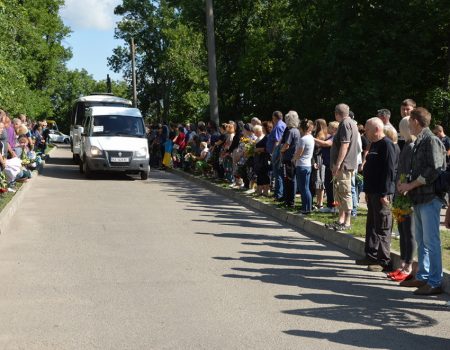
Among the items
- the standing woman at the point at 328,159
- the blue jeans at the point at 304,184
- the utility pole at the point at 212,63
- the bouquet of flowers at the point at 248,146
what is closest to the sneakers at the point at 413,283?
the blue jeans at the point at 304,184

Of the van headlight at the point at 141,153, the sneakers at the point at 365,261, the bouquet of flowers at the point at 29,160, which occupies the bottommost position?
the sneakers at the point at 365,261

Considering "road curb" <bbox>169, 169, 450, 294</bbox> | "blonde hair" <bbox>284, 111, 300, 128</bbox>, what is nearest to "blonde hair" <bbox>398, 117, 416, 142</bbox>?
"road curb" <bbox>169, 169, 450, 294</bbox>

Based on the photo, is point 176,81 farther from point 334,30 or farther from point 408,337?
point 408,337

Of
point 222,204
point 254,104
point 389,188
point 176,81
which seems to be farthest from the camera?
point 176,81

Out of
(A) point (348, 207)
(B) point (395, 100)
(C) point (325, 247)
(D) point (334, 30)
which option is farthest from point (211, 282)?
(D) point (334, 30)

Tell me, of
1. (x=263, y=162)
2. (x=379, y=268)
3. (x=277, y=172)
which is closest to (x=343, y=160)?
(x=379, y=268)

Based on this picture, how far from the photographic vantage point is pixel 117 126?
2306 centimetres

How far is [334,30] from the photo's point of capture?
33312 millimetres

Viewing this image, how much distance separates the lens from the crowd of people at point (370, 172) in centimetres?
745

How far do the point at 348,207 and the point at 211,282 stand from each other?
383cm

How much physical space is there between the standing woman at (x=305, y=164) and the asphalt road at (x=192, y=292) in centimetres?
79

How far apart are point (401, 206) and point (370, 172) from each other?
942 mm

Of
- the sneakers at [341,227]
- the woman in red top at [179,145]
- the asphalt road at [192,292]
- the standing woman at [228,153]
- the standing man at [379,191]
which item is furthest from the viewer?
the woman in red top at [179,145]

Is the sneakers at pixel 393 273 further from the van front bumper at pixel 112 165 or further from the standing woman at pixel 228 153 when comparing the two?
the van front bumper at pixel 112 165
